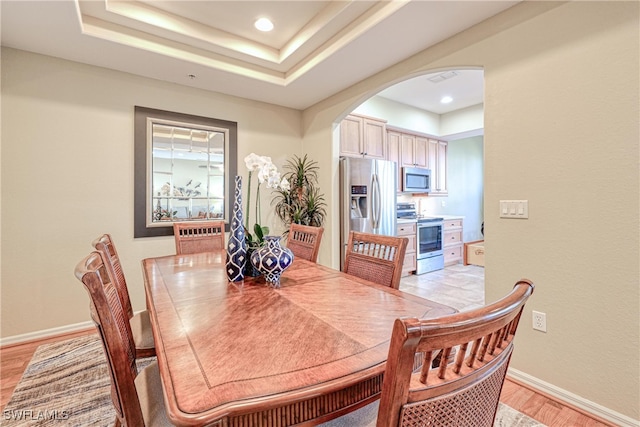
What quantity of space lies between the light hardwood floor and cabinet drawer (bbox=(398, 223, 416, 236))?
2.60 ft

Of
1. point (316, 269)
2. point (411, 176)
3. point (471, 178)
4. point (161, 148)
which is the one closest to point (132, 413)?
point (316, 269)

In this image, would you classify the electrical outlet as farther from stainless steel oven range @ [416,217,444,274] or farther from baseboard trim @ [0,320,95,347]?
baseboard trim @ [0,320,95,347]

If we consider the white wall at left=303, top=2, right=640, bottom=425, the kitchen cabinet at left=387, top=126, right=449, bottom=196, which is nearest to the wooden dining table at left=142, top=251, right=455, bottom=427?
the white wall at left=303, top=2, right=640, bottom=425

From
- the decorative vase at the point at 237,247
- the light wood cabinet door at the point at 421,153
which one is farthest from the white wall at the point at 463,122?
the decorative vase at the point at 237,247

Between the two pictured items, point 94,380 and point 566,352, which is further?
point 94,380

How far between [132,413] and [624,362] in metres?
2.32

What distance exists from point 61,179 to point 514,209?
3794 mm

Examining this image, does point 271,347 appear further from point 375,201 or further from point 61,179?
point 375,201

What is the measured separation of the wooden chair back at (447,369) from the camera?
479 mm

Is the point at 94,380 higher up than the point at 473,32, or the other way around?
the point at 473,32

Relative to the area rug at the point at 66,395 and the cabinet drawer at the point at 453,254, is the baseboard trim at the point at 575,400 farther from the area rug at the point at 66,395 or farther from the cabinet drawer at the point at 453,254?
the cabinet drawer at the point at 453,254

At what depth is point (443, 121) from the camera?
530 centimetres

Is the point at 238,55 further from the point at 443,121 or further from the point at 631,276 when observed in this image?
the point at 443,121

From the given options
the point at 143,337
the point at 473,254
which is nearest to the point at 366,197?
the point at 473,254
